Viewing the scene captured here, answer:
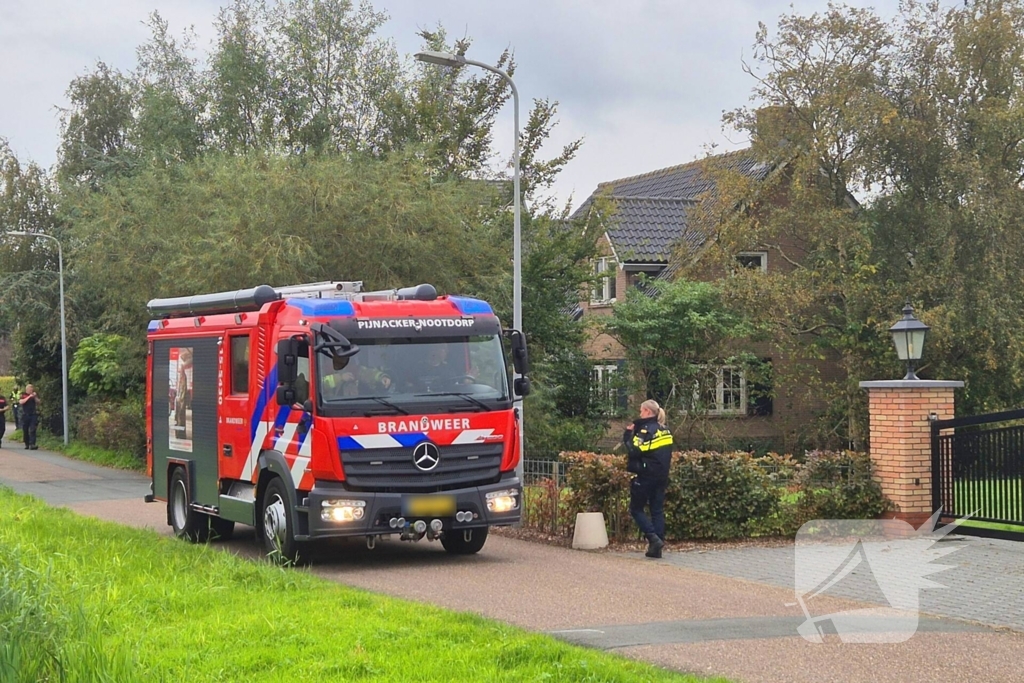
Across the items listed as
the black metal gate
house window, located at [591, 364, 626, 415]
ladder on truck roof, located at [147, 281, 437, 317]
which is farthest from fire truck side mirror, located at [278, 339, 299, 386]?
house window, located at [591, 364, 626, 415]

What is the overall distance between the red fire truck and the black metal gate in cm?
533

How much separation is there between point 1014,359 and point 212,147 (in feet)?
66.4

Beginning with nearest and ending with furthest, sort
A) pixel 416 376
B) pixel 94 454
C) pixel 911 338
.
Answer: pixel 416 376, pixel 911 338, pixel 94 454

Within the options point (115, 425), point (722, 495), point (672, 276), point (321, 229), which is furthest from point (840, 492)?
point (115, 425)

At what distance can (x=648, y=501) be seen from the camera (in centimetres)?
1397

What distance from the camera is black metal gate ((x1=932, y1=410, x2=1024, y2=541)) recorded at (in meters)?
14.0

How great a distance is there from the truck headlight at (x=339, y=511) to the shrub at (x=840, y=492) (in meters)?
6.10

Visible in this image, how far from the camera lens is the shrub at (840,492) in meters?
15.6

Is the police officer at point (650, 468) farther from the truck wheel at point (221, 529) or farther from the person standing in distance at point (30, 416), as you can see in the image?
the person standing in distance at point (30, 416)

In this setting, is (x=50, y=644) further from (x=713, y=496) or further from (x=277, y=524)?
(x=713, y=496)

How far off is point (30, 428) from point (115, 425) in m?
7.36

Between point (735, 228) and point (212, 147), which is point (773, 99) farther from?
point (212, 147)

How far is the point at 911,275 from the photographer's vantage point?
28.7m

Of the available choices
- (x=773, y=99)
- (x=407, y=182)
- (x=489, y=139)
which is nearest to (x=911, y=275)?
(x=773, y=99)
